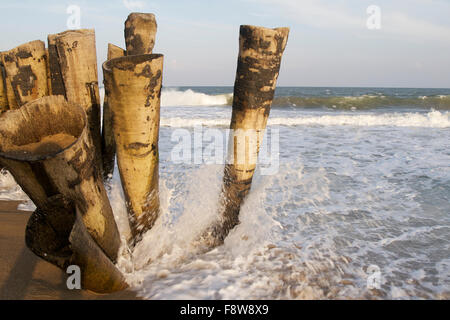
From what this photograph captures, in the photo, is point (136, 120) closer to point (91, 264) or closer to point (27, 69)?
point (91, 264)

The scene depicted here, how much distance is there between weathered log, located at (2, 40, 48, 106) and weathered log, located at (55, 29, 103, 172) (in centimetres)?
65

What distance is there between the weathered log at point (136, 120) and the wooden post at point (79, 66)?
0.29 m

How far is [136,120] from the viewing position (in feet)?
5.79

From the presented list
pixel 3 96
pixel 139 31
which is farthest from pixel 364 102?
pixel 139 31

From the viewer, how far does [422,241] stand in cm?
277

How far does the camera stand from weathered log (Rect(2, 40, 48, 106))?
100 inches

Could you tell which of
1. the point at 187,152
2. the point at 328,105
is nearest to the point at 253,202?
the point at 187,152

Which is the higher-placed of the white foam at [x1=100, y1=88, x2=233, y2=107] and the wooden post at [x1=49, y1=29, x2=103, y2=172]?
the white foam at [x1=100, y1=88, x2=233, y2=107]

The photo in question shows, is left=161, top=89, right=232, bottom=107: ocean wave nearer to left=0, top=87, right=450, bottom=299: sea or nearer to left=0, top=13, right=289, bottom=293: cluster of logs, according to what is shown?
left=0, top=87, right=450, bottom=299: sea

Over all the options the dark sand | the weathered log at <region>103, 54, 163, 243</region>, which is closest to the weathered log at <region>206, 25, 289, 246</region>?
the weathered log at <region>103, 54, 163, 243</region>

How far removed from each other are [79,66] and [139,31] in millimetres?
593

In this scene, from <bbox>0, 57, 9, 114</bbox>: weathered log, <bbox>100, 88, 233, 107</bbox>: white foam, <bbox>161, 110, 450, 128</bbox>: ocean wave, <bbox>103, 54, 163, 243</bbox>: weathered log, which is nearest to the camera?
<bbox>103, 54, 163, 243</bbox>: weathered log

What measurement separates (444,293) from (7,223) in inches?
139

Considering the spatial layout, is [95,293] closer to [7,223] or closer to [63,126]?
[63,126]
